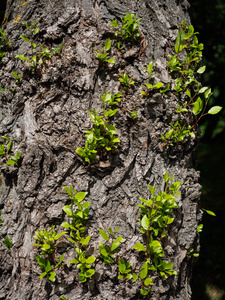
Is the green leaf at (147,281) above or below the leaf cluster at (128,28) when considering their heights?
below

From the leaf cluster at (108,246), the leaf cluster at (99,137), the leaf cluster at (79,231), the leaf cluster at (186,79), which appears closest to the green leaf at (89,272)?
the leaf cluster at (79,231)

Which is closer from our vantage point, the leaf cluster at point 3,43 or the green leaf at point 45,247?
the green leaf at point 45,247

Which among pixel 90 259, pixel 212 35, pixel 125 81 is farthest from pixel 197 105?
pixel 212 35

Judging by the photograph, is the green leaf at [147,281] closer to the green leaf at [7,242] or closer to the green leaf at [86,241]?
the green leaf at [86,241]

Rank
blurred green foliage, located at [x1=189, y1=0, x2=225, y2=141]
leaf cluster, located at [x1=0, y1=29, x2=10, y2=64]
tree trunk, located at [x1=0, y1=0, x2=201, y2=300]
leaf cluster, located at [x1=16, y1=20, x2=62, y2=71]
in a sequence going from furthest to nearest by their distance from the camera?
blurred green foliage, located at [x1=189, y1=0, x2=225, y2=141], leaf cluster, located at [x1=0, y1=29, x2=10, y2=64], leaf cluster, located at [x1=16, y1=20, x2=62, y2=71], tree trunk, located at [x1=0, y1=0, x2=201, y2=300]

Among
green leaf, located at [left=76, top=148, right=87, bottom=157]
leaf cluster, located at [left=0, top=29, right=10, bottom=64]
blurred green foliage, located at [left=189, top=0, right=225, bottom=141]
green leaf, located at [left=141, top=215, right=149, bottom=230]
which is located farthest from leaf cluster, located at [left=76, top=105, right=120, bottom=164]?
blurred green foliage, located at [left=189, top=0, right=225, bottom=141]

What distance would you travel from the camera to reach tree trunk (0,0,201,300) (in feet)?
5.89

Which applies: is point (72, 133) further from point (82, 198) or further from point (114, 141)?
point (82, 198)

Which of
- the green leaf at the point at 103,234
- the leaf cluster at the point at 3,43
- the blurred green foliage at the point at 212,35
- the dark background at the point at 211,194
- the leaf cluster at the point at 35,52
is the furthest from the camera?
the blurred green foliage at the point at 212,35

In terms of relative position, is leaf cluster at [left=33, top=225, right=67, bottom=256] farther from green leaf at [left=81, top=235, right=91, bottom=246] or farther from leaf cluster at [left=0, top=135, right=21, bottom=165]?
leaf cluster at [left=0, top=135, right=21, bottom=165]

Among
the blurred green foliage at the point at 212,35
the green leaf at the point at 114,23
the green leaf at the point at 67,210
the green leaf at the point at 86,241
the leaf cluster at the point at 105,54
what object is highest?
the blurred green foliage at the point at 212,35

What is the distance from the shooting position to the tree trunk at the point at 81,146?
5.89 ft

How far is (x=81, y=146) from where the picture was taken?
184cm

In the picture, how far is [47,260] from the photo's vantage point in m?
1.75
